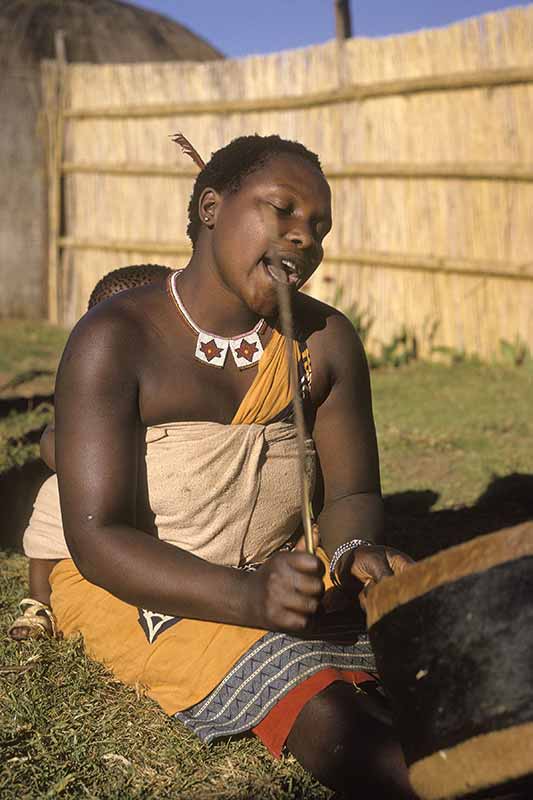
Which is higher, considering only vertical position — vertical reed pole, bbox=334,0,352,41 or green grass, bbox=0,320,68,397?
vertical reed pole, bbox=334,0,352,41

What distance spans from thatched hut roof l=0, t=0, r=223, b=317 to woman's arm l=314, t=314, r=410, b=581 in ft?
29.1

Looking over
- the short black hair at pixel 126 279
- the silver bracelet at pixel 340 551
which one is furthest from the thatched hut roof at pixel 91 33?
the silver bracelet at pixel 340 551

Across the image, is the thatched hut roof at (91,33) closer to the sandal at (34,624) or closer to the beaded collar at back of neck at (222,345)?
the sandal at (34,624)

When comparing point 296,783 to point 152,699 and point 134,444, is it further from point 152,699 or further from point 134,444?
point 134,444

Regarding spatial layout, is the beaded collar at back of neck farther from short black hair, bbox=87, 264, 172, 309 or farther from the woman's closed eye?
short black hair, bbox=87, 264, 172, 309

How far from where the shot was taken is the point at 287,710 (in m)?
2.07

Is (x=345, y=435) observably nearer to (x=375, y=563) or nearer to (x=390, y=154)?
(x=375, y=563)

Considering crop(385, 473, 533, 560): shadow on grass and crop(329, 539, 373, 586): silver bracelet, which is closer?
crop(329, 539, 373, 586): silver bracelet

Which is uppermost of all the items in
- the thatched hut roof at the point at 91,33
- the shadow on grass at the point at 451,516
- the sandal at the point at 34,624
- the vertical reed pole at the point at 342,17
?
the thatched hut roof at the point at 91,33

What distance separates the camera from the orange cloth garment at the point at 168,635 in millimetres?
2152

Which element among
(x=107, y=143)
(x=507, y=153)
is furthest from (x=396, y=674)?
(x=107, y=143)

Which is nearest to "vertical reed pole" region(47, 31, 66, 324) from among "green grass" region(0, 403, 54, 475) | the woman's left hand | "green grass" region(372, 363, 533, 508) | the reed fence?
the reed fence

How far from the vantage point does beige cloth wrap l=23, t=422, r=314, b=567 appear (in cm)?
232

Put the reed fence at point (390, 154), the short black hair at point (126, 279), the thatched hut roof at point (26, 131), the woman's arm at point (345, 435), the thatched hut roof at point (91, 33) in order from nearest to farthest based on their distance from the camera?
the woman's arm at point (345, 435)
the short black hair at point (126, 279)
the reed fence at point (390, 154)
the thatched hut roof at point (26, 131)
the thatched hut roof at point (91, 33)
